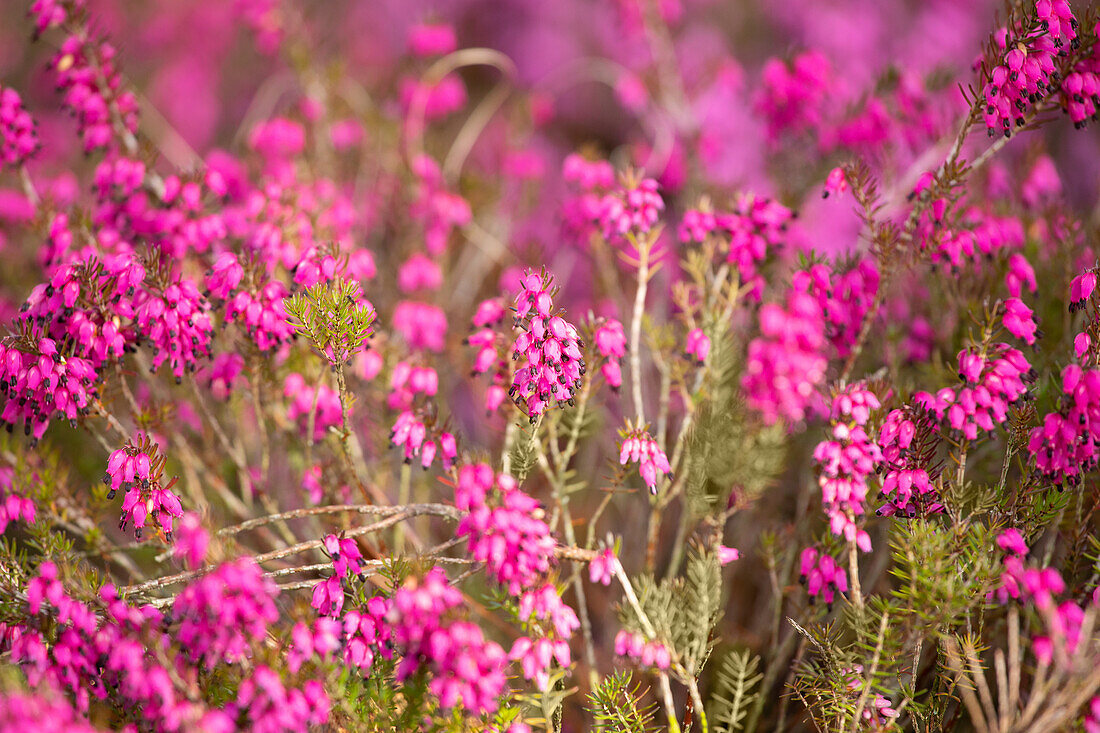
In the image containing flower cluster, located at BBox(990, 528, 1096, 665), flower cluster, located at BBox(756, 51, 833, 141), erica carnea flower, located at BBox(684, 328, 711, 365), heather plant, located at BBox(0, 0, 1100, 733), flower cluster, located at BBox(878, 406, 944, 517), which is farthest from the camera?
flower cluster, located at BBox(756, 51, 833, 141)

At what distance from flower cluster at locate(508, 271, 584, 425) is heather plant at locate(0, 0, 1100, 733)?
0.05 ft

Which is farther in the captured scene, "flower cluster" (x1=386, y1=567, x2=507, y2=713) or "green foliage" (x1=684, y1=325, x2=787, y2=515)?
"green foliage" (x1=684, y1=325, x2=787, y2=515)

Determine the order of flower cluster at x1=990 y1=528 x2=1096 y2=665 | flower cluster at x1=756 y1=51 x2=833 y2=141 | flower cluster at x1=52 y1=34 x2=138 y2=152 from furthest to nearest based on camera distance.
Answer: flower cluster at x1=756 y1=51 x2=833 y2=141
flower cluster at x1=52 y1=34 x2=138 y2=152
flower cluster at x1=990 y1=528 x2=1096 y2=665

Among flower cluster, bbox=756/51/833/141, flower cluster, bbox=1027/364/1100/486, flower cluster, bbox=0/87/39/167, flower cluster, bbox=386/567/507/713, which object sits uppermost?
flower cluster, bbox=756/51/833/141

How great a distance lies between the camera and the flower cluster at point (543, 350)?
233cm

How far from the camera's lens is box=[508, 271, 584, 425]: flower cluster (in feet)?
7.64

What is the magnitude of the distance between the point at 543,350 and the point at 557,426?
3.16ft

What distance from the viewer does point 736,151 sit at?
786cm

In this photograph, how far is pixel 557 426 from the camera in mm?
3246

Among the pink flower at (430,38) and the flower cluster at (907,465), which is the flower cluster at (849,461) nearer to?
the flower cluster at (907,465)

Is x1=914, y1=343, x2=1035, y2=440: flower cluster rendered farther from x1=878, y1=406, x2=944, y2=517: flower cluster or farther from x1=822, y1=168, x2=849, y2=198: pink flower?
x1=822, y1=168, x2=849, y2=198: pink flower

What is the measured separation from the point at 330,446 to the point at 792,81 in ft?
10.3

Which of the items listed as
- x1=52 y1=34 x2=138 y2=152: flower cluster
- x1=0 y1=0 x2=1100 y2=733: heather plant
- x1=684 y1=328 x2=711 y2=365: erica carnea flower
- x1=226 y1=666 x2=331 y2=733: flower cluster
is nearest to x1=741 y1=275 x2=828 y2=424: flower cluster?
x1=0 y1=0 x2=1100 y2=733: heather plant

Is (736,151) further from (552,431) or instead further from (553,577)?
(553,577)
